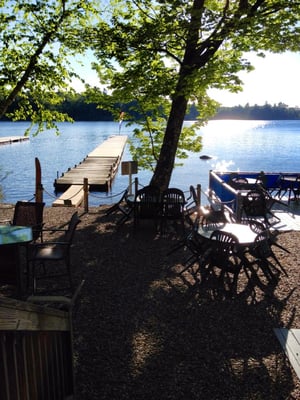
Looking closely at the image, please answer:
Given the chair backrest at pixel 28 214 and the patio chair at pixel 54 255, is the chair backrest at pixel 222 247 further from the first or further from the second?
the chair backrest at pixel 28 214

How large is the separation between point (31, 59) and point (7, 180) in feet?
77.2

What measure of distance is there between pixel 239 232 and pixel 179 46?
710 cm

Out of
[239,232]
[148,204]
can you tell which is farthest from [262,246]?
[148,204]

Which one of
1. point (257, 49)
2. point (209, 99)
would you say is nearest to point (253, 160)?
point (209, 99)

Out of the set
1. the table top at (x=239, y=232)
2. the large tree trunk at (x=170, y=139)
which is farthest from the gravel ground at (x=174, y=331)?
the large tree trunk at (x=170, y=139)

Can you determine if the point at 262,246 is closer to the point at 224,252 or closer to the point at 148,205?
the point at 224,252

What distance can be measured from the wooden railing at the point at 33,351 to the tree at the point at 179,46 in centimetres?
812

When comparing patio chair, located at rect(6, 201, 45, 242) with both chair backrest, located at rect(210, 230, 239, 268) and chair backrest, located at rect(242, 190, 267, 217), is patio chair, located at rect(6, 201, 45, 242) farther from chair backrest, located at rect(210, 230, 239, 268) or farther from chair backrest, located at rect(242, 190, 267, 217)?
chair backrest, located at rect(242, 190, 267, 217)

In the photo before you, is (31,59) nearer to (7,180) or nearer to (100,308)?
(100,308)

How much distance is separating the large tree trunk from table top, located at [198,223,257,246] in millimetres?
4330

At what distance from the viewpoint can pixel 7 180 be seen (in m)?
32.2

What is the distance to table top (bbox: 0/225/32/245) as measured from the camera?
5121 mm

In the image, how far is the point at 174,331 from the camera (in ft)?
15.5

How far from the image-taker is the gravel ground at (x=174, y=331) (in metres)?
3.72
